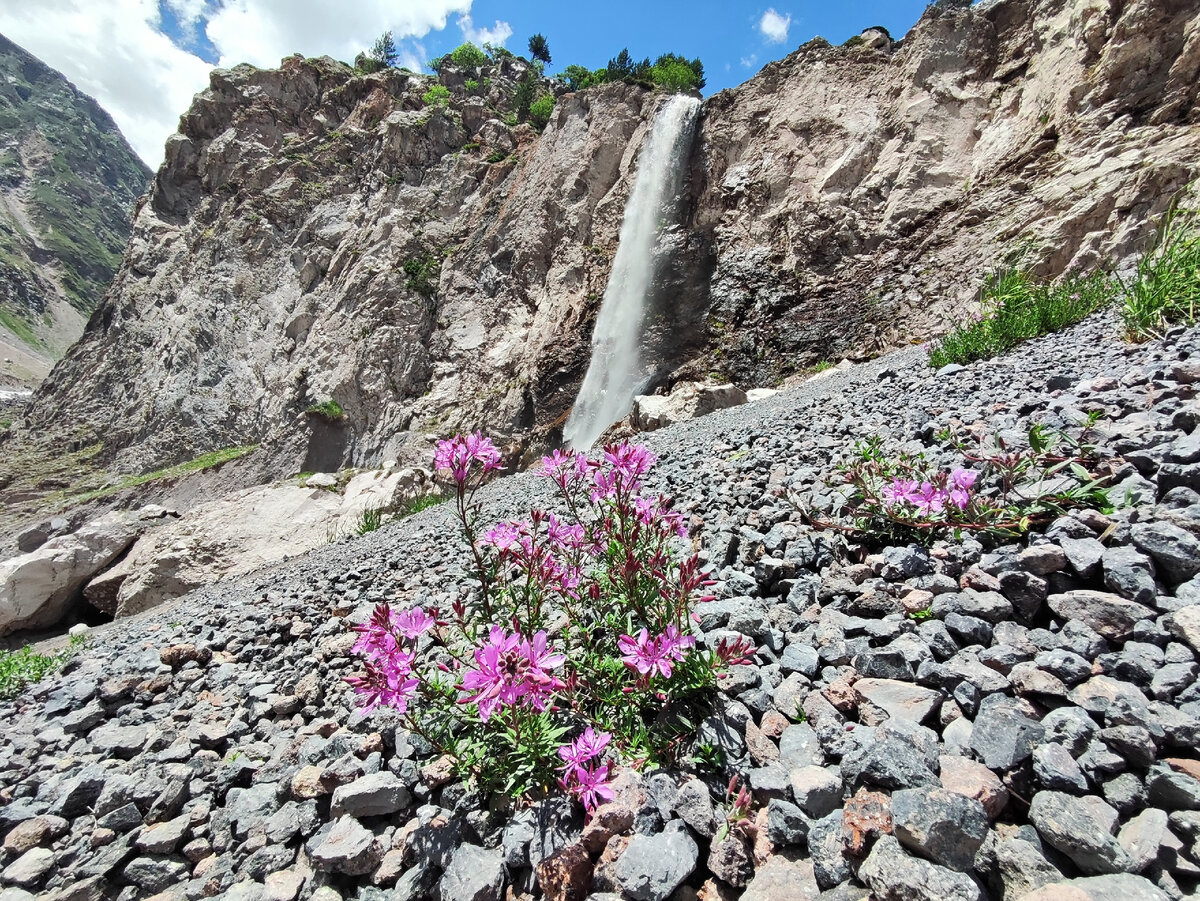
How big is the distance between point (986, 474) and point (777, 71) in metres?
17.9

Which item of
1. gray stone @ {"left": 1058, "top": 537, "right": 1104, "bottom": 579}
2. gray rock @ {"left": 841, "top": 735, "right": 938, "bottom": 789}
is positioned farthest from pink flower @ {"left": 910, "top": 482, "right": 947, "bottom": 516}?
gray rock @ {"left": 841, "top": 735, "right": 938, "bottom": 789}

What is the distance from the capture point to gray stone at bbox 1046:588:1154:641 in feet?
4.72

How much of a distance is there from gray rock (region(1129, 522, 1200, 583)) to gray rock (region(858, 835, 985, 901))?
1.26 m

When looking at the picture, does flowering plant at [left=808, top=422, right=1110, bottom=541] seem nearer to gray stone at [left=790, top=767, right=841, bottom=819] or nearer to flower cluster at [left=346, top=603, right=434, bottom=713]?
gray stone at [left=790, top=767, right=841, bottom=819]

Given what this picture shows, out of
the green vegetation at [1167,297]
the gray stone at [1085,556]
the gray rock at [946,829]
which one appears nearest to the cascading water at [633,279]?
the green vegetation at [1167,297]

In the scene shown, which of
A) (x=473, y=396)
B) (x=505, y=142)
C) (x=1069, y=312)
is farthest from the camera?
(x=505, y=142)

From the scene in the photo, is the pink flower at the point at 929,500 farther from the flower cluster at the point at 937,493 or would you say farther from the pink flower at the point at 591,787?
the pink flower at the point at 591,787

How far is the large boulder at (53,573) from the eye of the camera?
7.95 m

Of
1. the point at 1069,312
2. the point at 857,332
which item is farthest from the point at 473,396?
the point at 1069,312

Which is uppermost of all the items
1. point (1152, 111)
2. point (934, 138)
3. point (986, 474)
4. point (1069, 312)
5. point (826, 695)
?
point (934, 138)

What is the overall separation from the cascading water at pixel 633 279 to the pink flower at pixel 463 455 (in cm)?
1288

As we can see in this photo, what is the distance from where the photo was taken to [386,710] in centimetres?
222

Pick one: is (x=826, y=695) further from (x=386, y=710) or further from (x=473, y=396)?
(x=473, y=396)

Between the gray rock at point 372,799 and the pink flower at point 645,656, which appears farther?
the gray rock at point 372,799
